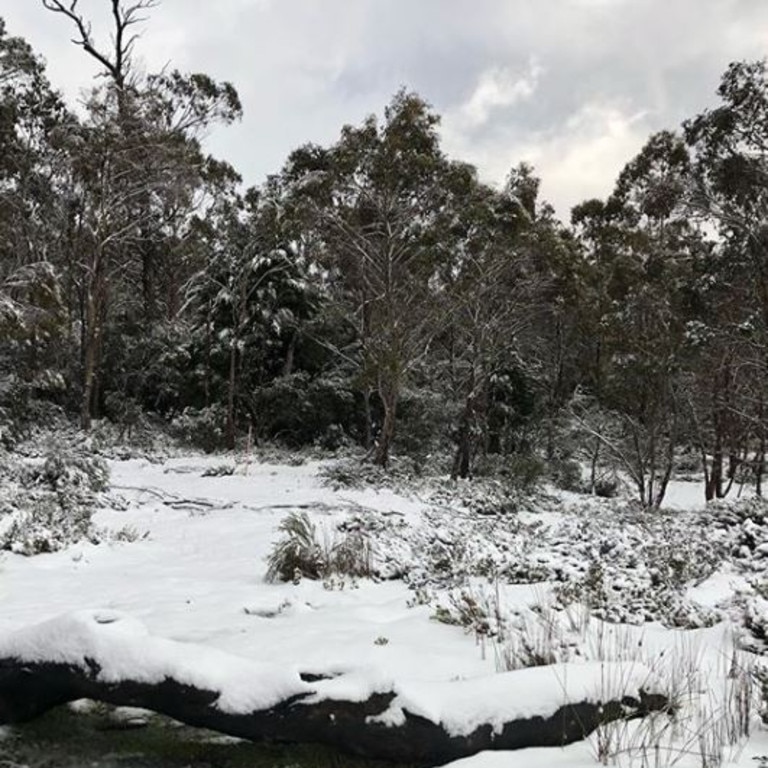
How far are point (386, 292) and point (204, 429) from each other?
7165 mm

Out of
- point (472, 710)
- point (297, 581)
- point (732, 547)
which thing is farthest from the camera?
point (732, 547)

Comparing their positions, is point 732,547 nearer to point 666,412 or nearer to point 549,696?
point 549,696

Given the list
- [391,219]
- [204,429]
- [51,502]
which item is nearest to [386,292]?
[391,219]

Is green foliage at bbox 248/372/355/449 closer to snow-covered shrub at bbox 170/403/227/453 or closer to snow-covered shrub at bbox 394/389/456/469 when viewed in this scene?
snow-covered shrub at bbox 170/403/227/453

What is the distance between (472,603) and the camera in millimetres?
4844

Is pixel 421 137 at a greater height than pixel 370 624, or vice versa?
pixel 421 137

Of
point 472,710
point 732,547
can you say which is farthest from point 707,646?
point 732,547

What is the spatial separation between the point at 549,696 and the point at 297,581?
3.34 metres

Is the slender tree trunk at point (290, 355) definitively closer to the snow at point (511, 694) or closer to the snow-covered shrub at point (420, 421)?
the snow-covered shrub at point (420, 421)

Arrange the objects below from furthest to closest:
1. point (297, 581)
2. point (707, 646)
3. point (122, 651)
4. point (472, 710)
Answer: point (297, 581)
point (707, 646)
point (122, 651)
point (472, 710)

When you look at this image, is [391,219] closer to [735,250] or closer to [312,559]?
[735,250]

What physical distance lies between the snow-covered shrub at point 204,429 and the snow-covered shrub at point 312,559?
13412 millimetres

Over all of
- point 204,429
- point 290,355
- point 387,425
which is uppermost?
point 290,355

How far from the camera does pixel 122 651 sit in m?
3.67
